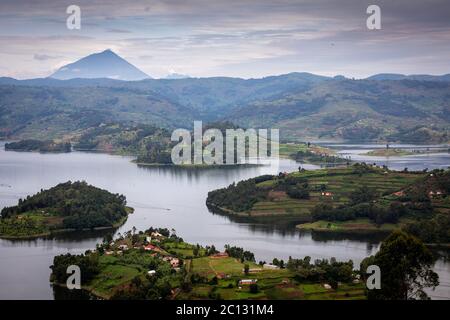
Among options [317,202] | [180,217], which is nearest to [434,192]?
[317,202]

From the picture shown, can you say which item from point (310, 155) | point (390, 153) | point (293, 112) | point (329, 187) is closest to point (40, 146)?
point (310, 155)

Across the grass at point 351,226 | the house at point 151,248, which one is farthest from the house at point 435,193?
the house at point 151,248

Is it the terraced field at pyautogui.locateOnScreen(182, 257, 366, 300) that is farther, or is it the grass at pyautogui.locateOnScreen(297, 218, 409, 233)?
the grass at pyautogui.locateOnScreen(297, 218, 409, 233)

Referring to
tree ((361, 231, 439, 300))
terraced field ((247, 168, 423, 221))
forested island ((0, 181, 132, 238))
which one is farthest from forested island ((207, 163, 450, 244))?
tree ((361, 231, 439, 300))

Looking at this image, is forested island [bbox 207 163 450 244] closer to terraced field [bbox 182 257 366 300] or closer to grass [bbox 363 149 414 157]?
terraced field [bbox 182 257 366 300]
